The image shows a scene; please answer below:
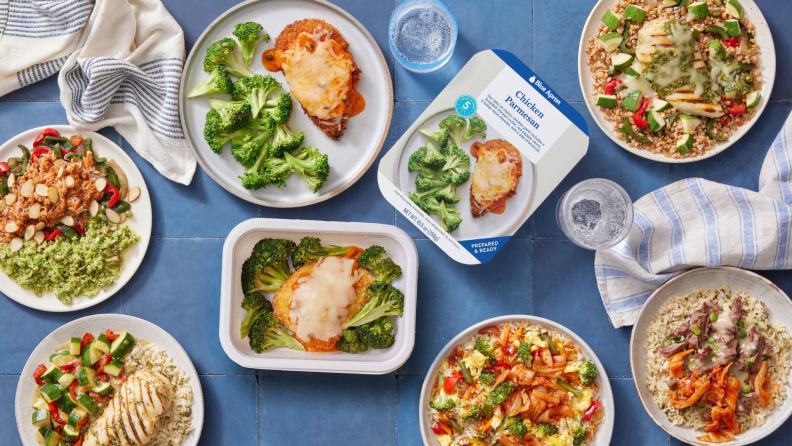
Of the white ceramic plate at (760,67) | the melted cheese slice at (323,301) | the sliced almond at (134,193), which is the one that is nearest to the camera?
the melted cheese slice at (323,301)

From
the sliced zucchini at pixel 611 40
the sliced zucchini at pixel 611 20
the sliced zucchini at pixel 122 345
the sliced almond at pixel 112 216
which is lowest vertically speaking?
the sliced zucchini at pixel 122 345

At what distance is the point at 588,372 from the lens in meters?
2.33

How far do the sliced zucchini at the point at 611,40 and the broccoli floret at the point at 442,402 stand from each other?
176cm

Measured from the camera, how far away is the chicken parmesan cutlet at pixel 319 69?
2303 millimetres

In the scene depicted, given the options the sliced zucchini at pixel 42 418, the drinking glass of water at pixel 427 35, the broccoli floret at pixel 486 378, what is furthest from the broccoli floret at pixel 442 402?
the sliced zucchini at pixel 42 418

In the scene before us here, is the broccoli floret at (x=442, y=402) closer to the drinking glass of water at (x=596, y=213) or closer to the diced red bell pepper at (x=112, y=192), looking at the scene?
the drinking glass of water at (x=596, y=213)

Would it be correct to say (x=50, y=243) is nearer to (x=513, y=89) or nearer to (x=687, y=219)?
(x=513, y=89)

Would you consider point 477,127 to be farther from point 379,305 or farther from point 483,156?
point 379,305

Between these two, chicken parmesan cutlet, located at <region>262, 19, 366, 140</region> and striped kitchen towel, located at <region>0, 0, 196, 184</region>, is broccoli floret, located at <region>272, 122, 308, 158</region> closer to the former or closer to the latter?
chicken parmesan cutlet, located at <region>262, 19, 366, 140</region>

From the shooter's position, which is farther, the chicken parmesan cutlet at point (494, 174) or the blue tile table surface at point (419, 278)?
the blue tile table surface at point (419, 278)

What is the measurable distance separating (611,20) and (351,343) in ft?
6.24

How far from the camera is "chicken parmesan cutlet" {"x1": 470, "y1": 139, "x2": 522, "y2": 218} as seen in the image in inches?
90.1

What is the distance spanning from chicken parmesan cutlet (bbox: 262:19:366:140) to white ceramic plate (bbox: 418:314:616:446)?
1117 millimetres

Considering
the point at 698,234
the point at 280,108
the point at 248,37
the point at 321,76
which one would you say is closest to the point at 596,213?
the point at 698,234
